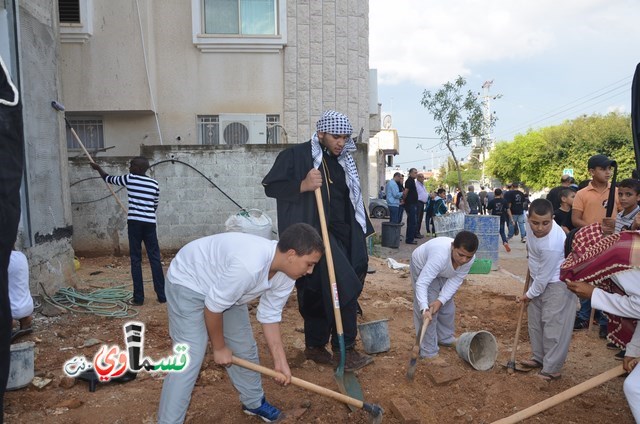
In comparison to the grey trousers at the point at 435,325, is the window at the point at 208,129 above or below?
above

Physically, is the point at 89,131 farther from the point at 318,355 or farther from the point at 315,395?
the point at 315,395

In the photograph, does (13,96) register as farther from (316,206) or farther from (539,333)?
(539,333)

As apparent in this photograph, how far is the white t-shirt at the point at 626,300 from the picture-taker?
8.72ft

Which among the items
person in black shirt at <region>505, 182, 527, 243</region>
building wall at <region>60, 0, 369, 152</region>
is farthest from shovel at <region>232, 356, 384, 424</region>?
person in black shirt at <region>505, 182, 527, 243</region>

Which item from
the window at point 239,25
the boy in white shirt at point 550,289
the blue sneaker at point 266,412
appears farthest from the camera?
the window at point 239,25

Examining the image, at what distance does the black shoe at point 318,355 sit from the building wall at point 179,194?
5.11m

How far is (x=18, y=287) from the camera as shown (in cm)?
430

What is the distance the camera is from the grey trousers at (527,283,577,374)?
4.02 m

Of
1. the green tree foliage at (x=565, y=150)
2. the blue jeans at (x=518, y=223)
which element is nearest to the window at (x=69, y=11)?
the blue jeans at (x=518, y=223)

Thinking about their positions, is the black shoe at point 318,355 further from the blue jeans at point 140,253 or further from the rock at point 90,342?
the blue jeans at point 140,253

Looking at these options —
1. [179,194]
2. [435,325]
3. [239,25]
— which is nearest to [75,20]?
[239,25]

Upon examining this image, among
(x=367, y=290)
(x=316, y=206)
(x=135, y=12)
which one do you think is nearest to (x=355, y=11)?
(x=135, y=12)

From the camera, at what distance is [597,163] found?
5438mm

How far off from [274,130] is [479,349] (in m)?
6.93
